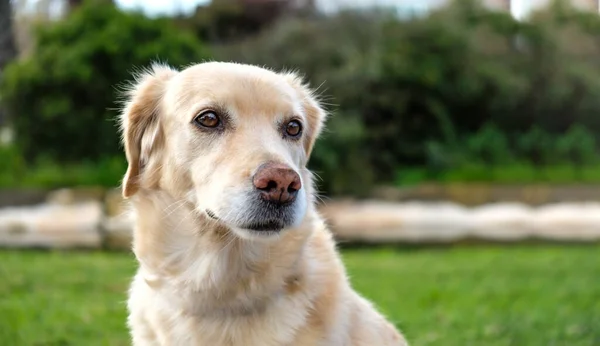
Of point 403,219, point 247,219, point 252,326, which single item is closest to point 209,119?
point 247,219

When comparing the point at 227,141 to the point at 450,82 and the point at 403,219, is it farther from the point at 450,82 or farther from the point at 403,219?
the point at 450,82

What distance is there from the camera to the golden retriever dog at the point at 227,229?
2.81m

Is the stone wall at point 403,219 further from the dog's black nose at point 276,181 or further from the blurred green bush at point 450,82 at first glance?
the dog's black nose at point 276,181

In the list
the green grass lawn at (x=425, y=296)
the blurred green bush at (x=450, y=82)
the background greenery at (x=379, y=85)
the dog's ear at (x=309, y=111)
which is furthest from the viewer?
the blurred green bush at (x=450, y=82)

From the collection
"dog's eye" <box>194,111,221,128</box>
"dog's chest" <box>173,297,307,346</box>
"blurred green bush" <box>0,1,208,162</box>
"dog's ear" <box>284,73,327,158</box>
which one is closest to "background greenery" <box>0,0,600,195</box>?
"blurred green bush" <box>0,1,208,162</box>

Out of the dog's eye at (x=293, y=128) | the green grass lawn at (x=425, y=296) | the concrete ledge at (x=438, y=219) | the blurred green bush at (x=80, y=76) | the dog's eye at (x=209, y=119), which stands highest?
the dog's eye at (x=209, y=119)

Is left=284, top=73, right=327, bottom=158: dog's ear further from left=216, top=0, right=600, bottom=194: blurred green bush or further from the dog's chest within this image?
left=216, top=0, right=600, bottom=194: blurred green bush

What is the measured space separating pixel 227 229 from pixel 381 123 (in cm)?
1272

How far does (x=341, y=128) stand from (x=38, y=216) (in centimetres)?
559

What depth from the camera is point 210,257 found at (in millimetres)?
3012

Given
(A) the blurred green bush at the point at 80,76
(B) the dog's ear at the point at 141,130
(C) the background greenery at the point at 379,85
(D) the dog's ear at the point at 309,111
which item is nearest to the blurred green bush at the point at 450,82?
(C) the background greenery at the point at 379,85

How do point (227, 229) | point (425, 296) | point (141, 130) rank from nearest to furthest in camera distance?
point (227, 229), point (141, 130), point (425, 296)

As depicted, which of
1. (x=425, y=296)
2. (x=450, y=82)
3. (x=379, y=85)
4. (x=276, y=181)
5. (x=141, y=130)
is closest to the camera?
(x=276, y=181)

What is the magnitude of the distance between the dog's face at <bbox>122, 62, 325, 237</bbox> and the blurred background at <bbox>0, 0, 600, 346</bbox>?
6056 mm
